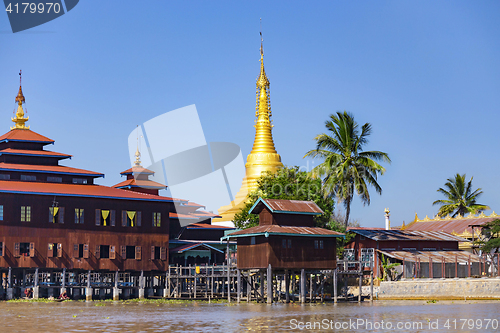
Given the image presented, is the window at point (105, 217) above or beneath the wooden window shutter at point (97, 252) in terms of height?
above

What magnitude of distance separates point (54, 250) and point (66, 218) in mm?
2597

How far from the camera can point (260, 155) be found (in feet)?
291

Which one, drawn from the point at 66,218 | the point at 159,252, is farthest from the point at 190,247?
the point at 66,218

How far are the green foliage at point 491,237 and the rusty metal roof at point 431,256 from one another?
1132 mm

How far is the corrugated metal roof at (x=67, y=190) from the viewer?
5455cm

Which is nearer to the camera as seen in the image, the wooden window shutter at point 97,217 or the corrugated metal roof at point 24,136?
the wooden window shutter at point 97,217

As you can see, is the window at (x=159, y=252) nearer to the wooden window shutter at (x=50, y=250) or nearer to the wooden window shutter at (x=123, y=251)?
the wooden window shutter at (x=123, y=251)

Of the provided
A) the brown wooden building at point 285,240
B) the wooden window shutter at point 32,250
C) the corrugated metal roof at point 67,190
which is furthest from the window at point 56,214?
the brown wooden building at point 285,240

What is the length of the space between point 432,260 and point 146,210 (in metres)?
23.2

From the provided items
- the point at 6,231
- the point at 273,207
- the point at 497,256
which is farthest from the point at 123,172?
the point at 497,256

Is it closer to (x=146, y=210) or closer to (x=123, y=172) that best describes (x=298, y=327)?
(x=146, y=210)

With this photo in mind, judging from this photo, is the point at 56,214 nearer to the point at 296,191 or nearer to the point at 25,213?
the point at 25,213

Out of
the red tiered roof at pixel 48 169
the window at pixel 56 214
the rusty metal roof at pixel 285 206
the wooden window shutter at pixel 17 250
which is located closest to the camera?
the rusty metal roof at pixel 285 206

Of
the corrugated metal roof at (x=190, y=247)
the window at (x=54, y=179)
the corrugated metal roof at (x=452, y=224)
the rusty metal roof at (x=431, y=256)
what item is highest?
the window at (x=54, y=179)
